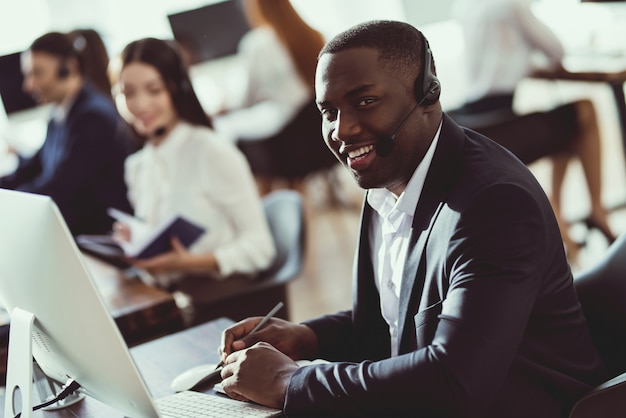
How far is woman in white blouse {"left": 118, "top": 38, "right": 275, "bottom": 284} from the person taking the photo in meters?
2.52

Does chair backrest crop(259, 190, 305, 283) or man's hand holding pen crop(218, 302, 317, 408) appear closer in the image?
man's hand holding pen crop(218, 302, 317, 408)

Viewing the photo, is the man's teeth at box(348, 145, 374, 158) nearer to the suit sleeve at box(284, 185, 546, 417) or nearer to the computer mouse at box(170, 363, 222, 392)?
the suit sleeve at box(284, 185, 546, 417)

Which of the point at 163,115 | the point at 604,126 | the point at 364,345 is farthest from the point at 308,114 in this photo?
the point at 364,345

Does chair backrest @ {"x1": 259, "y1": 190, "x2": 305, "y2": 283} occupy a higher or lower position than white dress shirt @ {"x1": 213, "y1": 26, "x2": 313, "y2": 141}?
Answer: lower

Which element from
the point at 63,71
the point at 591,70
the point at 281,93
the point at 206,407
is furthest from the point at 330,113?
the point at 281,93

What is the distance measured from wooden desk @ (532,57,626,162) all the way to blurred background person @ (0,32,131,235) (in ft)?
6.13

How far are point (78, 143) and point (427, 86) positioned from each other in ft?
7.69

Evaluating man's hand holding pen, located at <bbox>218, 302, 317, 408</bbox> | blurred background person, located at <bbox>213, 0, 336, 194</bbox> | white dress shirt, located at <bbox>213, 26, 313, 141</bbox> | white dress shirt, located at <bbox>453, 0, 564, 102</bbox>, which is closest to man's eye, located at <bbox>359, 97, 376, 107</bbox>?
man's hand holding pen, located at <bbox>218, 302, 317, 408</bbox>

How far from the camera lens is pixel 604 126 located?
18.2ft

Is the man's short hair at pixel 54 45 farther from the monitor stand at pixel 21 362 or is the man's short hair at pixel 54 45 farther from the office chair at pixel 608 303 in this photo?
the office chair at pixel 608 303

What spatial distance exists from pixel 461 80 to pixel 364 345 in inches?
170

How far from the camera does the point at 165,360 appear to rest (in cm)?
165

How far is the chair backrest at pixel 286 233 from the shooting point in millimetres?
2598

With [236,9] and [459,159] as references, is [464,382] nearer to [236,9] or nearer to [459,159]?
[459,159]
